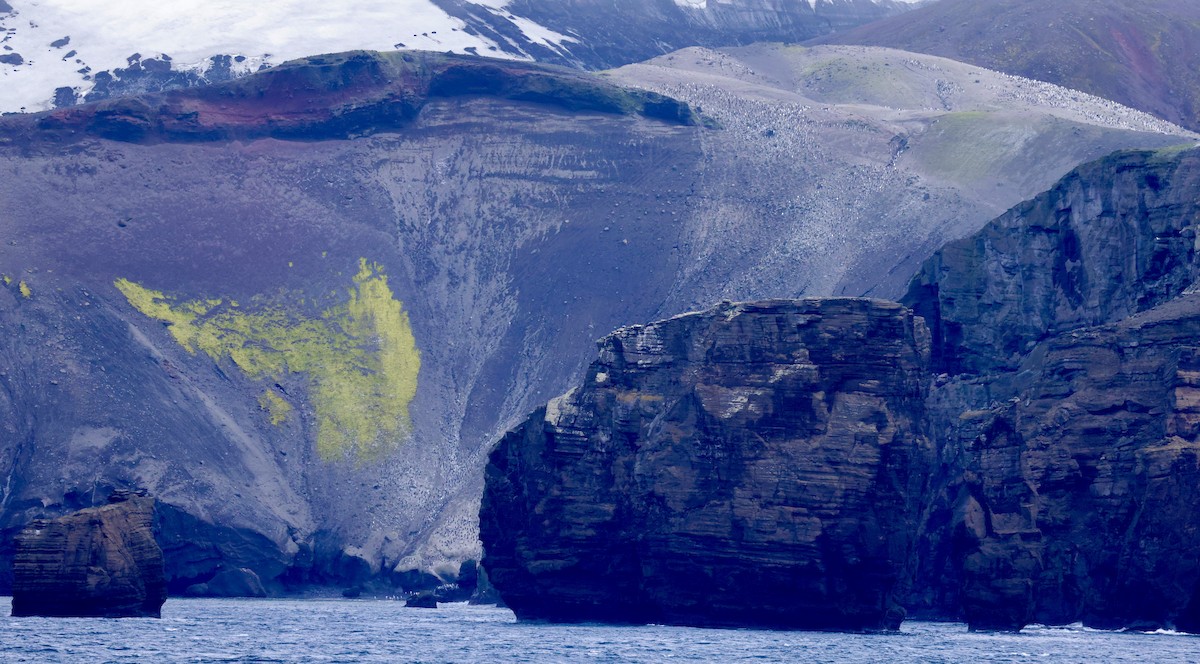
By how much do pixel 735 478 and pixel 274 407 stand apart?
94.2m

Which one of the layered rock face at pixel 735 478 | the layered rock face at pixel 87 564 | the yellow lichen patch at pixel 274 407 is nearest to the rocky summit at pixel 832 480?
the layered rock face at pixel 735 478

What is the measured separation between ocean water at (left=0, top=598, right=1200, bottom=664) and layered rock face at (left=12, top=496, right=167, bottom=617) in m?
0.85

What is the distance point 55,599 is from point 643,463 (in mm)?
27970

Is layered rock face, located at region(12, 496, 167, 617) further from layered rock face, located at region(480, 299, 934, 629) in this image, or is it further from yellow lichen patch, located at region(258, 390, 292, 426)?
yellow lichen patch, located at region(258, 390, 292, 426)

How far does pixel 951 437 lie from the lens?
138125 mm

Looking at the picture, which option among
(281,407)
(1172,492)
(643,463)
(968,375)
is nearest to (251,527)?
(281,407)

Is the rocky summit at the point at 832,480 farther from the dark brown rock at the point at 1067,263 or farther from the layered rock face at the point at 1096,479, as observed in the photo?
the dark brown rock at the point at 1067,263

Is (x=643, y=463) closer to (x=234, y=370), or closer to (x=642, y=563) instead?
(x=642, y=563)

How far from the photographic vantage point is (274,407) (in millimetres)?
192625

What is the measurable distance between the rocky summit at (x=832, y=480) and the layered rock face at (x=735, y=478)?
0.33 feet

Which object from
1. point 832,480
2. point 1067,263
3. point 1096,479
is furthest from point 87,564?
point 1067,263

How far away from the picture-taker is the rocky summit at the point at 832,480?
102875 millimetres

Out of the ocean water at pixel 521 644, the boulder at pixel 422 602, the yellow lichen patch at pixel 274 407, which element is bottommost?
the boulder at pixel 422 602

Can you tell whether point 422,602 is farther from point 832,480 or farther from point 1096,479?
point 1096,479
